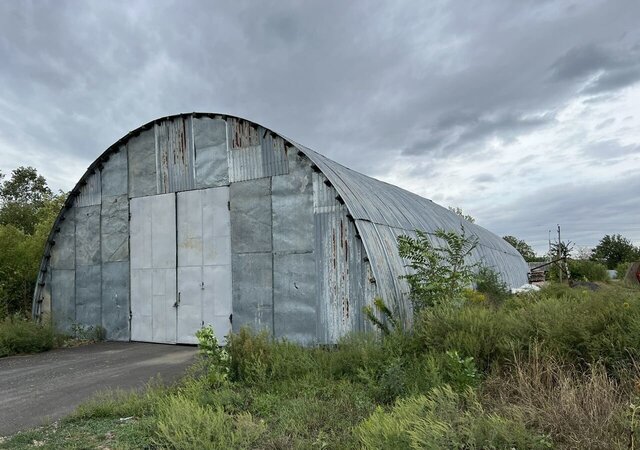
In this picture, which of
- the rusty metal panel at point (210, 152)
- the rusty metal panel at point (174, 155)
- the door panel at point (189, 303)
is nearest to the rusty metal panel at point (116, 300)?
the door panel at point (189, 303)

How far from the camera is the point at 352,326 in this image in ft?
29.3

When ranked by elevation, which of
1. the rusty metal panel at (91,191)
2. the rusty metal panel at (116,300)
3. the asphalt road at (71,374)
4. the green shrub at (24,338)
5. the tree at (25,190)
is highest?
the tree at (25,190)

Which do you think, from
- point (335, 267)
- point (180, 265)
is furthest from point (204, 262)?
point (335, 267)

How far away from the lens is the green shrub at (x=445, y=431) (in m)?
3.48

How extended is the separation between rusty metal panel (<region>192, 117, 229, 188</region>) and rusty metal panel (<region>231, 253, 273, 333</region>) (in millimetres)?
1976

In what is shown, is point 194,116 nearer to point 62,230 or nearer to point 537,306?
point 62,230

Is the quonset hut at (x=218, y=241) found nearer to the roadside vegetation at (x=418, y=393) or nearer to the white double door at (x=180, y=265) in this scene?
the white double door at (x=180, y=265)

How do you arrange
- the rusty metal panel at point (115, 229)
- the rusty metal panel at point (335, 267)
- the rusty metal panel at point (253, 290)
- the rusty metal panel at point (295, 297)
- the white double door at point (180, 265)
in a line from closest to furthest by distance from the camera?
the rusty metal panel at point (335, 267), the rusty metal panel at point (295, 297), the rusty metal panel at point (253, 290), the white double door at point (180, 265), the rusty metal panel at point (115, 229)

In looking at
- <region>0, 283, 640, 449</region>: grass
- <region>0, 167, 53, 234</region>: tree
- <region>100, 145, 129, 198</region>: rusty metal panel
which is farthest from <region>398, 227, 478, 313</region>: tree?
<region>0, 167, 53, 234</region>: tree

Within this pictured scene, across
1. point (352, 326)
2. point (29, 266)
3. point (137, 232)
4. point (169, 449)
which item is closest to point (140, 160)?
point (137, 232)

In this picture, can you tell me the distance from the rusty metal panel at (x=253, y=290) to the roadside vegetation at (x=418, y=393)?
2.74 m

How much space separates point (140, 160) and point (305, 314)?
6.34 m

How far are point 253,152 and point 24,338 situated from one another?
7299mm

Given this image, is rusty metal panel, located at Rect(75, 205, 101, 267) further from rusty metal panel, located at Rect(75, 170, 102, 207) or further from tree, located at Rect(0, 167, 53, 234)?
tree, located at Rect(0, 167, 53, 234)
